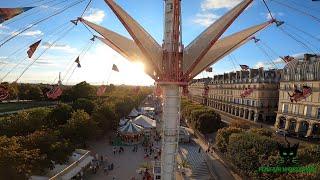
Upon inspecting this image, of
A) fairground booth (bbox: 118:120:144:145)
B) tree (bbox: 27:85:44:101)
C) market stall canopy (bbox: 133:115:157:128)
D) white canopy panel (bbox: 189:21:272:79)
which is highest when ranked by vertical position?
white canopy panel (bbox: 189:21:272:79)

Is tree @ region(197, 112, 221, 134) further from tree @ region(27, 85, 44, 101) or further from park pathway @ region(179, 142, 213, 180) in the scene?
tree @ region(27, 85, 44, 101)

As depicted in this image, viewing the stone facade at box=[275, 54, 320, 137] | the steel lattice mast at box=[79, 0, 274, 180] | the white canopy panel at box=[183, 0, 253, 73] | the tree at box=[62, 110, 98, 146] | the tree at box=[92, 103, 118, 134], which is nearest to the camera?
the white canopy panel at box=[183, 0, 253, 73]

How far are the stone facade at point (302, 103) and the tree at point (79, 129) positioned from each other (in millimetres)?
43089

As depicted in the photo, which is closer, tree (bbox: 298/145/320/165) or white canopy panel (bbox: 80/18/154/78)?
white canopy panel (bbox: 80/18/154/78)

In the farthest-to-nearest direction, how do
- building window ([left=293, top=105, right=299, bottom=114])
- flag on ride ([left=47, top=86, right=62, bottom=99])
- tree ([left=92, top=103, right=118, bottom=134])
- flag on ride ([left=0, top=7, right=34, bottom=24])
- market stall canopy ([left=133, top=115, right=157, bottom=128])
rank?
building window ([left=293, top=105, right=299, bottom=114]) → market stall canopy ([left=133, top=115, right=157, bottom=128]) → tree ([left=92, top=103, right=118, bottom=134]) → flag on ride ([left=47, top=86, right=62, bottom=99]) → flag on ride ([left=0, top=7, right=34, bottom=24])

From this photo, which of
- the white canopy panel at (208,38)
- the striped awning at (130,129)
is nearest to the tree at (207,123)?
the striped awning at (130,129)

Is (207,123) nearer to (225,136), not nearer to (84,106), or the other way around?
(225,136)

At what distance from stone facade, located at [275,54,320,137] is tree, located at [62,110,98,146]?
43.1 m

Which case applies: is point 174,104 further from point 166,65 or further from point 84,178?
point 84,178

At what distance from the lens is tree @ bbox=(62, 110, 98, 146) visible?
5518 centimetres

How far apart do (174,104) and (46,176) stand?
24.1 m

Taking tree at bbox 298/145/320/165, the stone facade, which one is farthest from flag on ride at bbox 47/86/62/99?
the stone facade

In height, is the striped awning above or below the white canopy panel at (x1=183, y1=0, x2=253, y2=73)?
below

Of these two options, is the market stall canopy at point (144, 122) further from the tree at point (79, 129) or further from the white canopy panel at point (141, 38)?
the white canopy panel at point (141, 38)
